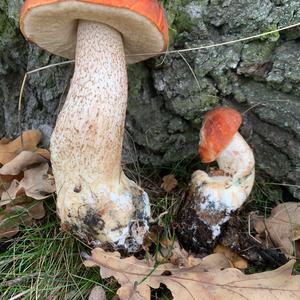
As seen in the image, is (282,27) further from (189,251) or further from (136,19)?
(189,251)

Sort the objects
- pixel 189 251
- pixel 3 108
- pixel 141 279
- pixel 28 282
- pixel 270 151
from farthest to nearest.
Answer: pixel 3 108
pixel 270 151
pixel 189 251
pixel 28 282
pixel 141 279

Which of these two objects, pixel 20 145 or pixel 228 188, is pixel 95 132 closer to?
pixel 228 188

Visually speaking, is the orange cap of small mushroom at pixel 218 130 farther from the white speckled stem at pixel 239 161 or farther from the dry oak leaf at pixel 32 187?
the dry oak leaf at pixel 32 187

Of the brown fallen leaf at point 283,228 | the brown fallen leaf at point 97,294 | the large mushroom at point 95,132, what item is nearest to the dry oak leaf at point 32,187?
the large mushroom at point 95,132

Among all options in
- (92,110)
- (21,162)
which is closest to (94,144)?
(92,110)

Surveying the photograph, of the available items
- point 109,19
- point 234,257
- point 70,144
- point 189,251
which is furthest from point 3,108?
point 234,257

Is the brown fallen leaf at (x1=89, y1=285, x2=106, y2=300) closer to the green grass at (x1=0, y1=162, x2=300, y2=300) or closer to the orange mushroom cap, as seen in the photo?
the green grass at (x1=0, y1=162, x2=300, y2=300)

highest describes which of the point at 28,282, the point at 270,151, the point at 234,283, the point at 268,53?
the point at 268,53
